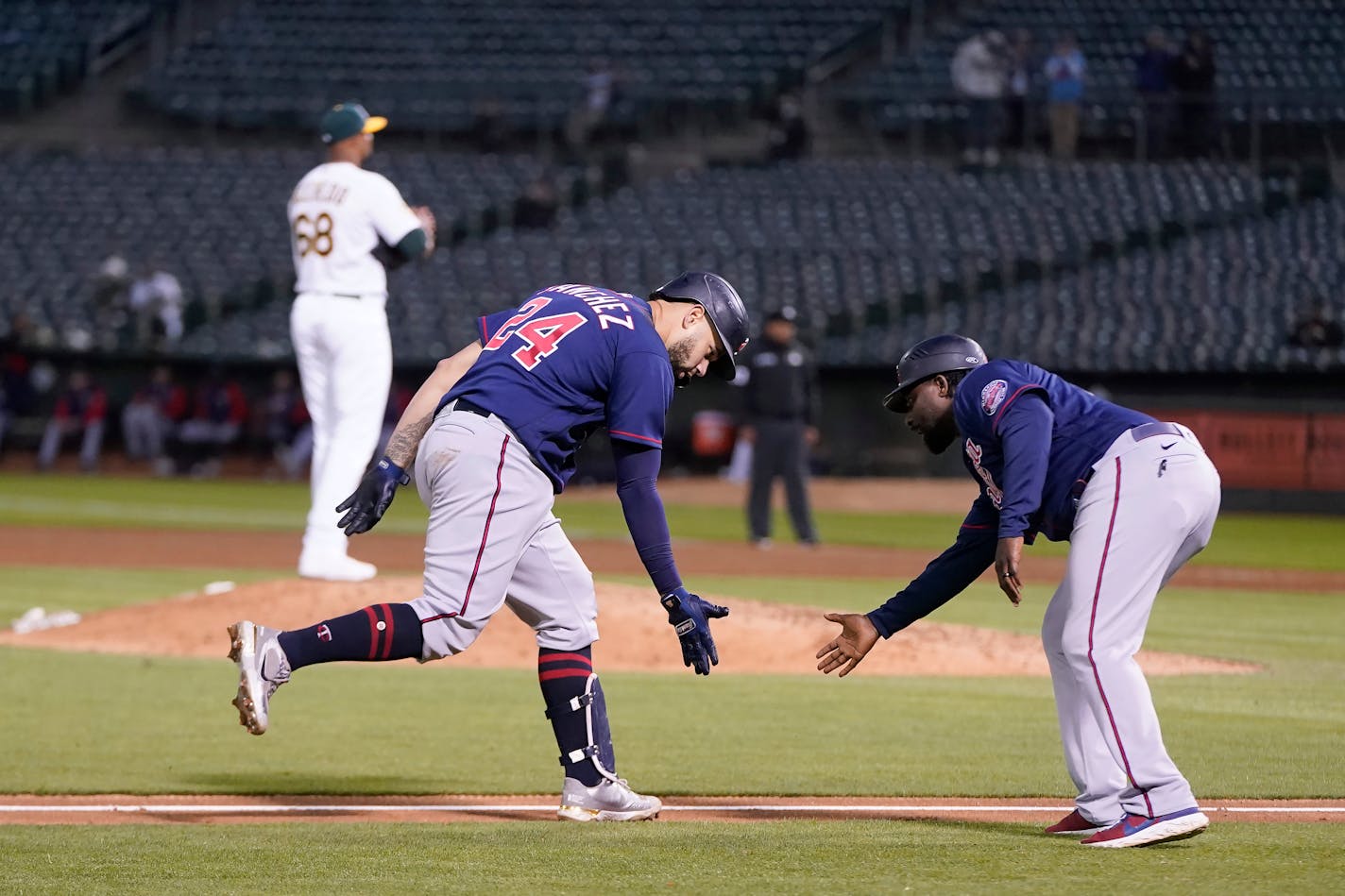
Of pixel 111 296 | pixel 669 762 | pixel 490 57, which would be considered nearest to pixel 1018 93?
pixel 490 57

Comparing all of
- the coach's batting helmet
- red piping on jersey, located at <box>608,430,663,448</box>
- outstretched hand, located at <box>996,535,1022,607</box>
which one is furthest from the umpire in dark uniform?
outstretched hand, located at <box>996,535,1022,607</box>

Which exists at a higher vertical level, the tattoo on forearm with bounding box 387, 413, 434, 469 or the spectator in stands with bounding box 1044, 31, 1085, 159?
the tattoo on forearm with bounding box 387, 413, 434, 469

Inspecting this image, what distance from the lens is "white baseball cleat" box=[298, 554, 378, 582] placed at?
10.2 metres

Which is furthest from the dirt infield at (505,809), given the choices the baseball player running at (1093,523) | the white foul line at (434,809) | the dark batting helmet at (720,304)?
the dark batting helmet at (720,304)

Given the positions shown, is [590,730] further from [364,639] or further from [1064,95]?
[1064,95]

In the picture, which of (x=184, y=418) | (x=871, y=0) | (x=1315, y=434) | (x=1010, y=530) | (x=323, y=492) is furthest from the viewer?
(x=871, y=0)

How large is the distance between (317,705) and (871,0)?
26848mm

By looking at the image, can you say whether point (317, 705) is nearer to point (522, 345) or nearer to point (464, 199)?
point (522, 345)

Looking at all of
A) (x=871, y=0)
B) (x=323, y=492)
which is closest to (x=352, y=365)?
(x=323, y=492)

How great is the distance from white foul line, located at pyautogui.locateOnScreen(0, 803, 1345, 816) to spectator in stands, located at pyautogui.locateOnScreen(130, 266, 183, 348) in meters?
21.6

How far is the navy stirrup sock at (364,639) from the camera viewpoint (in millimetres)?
5328

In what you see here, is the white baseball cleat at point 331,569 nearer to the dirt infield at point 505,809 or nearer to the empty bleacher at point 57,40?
the dirt infield at point 505,809

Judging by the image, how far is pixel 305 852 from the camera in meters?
5.25

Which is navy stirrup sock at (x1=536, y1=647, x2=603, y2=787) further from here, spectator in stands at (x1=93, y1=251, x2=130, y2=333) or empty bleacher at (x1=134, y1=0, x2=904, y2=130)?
empty bleacher at (x1=134, y1=0, x2=904, y2=130)
